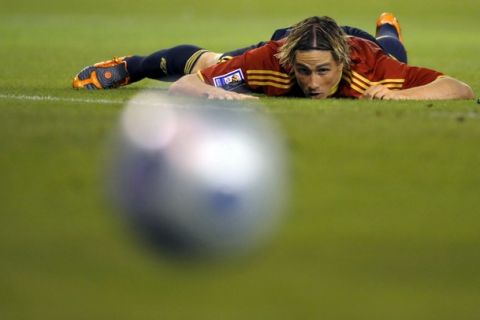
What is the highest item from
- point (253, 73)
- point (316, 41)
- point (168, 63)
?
point (316, 41)

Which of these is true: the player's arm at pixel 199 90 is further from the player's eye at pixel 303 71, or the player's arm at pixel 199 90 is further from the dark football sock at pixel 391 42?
the dark football sock at pixel 391 42

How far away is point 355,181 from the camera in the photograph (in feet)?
17.9

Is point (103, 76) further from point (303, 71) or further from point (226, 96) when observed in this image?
point (303, 71)

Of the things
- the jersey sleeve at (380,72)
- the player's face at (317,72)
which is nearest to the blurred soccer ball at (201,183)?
the player's face at (317,72)

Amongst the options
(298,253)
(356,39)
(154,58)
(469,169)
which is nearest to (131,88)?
(154,58)

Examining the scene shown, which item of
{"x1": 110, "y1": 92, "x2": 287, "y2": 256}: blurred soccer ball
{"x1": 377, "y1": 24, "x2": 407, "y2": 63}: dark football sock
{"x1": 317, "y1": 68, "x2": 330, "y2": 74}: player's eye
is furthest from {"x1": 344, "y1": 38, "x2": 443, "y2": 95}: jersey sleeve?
{"x1": 110, "y1": 92, "x2": 287, "y2": 256}: blurred soccer ball

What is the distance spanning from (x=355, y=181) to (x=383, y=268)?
4.54 feet

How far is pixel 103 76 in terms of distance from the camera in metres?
9.91

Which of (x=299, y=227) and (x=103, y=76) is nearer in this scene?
(x=299, y=227)

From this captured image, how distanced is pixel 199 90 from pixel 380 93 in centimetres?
130

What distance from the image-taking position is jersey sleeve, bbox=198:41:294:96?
28.7 feet

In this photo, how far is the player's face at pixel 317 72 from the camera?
8.40 meters

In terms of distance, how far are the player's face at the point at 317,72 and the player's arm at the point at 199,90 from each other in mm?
408

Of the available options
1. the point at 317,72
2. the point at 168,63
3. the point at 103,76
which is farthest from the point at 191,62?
the point at 317,72
